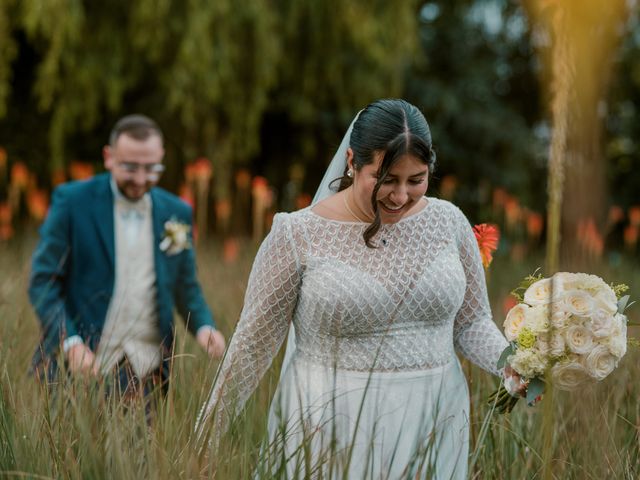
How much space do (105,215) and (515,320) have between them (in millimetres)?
2200

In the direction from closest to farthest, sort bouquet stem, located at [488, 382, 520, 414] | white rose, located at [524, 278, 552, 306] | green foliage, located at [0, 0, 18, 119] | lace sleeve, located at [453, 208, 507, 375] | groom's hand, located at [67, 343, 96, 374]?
1. white rose, located at [524, 278, 552, 306]
2. bouquet stem, located at [488, 382, 520, 414]
3. lace sleeve, located at [453, 208, 507, 375]
4. groom's hand, located at [67, 343, 96, 374]
5. green foliage, located at [0, 0, 18, 119]

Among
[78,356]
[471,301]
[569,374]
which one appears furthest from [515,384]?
[78,356]

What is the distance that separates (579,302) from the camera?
1932mm

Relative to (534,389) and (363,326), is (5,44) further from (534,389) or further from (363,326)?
(534,389)

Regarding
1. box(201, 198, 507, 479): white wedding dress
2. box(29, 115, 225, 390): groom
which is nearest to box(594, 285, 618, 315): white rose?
box(201, 198, 507, 479): white wedding dress

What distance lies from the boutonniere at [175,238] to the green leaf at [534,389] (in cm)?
208

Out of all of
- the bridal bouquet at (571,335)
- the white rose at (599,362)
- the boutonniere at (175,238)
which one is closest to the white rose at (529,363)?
the bridal bouquet at (571,335)

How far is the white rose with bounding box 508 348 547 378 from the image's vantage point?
196 centimetres

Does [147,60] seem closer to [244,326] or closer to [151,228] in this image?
[151,228]

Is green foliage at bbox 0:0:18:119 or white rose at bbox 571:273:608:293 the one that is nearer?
white rose at bbox 571:273:608:293

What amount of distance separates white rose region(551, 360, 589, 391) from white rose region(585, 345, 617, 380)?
2 cm

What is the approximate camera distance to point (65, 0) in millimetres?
7980

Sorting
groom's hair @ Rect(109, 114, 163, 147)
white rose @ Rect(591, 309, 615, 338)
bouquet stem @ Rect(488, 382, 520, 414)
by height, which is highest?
groom's hair @ Rect(109, 114, 163, 147)

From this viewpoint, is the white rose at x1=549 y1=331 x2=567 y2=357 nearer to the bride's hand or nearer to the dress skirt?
the bride's hand
